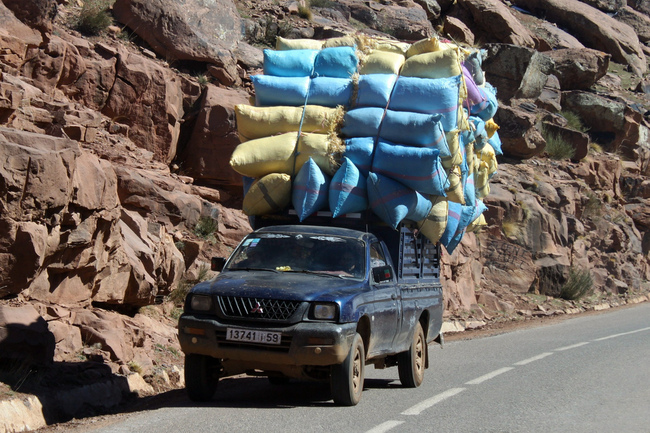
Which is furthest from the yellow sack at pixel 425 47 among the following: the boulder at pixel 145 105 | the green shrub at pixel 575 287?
the green shrub at pixel 575 287

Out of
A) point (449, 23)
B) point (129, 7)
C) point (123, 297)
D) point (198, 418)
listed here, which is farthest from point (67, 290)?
point (449, 23)

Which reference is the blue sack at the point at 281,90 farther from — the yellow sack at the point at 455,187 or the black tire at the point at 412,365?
the black tire at the point at 412,365

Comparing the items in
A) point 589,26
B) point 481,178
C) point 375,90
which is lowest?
point 481,178

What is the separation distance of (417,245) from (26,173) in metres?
5.24

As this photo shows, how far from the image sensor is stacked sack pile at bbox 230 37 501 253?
10.1 meters

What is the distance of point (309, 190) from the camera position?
10.1 m

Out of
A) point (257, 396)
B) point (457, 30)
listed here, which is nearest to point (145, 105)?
point (257, 396)

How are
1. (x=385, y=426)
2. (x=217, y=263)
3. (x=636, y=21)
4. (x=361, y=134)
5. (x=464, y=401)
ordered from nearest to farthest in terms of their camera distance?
(x=385, y=426) < (x=464, y=401) < (x=217, y=263) < (x=361, y=134) < (x=636, y=21)

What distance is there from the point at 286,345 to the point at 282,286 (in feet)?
1.97

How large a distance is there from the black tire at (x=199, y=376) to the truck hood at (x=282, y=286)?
0.68 meters

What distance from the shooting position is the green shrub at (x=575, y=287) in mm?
26219

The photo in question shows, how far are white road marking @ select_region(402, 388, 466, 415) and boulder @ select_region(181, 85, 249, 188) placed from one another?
10.0m

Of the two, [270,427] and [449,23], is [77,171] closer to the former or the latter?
[270,427]

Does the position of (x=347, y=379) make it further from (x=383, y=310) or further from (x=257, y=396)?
(x=257, y=396)
